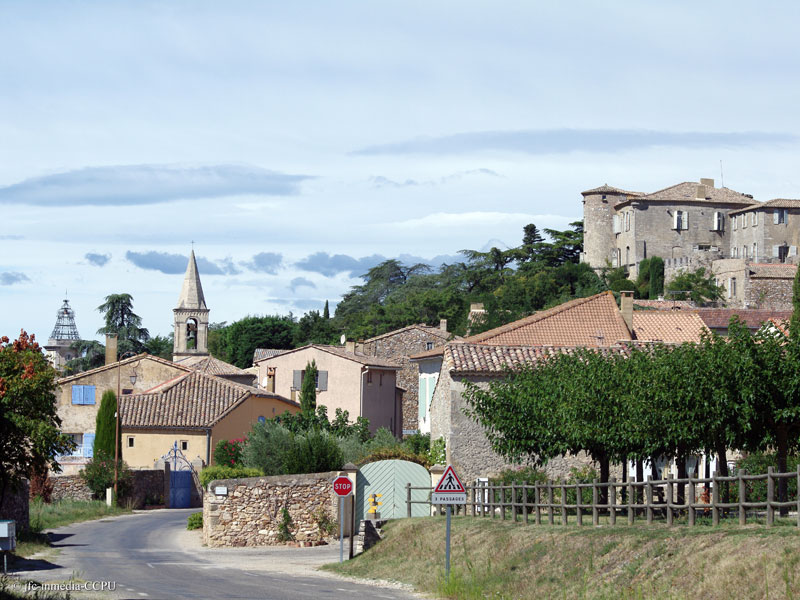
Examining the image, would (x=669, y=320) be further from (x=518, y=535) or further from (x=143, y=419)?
(x=518, y=535)

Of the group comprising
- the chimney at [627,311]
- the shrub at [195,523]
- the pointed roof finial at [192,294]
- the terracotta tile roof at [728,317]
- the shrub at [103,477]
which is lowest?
the shrub at [195,523]

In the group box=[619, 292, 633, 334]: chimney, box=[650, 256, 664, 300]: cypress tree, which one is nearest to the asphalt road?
box=[619, 292, 633, 334]: chimney

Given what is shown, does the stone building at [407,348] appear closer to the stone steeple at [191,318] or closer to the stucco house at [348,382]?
the stucco house at [348,382]

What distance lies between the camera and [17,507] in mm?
31688

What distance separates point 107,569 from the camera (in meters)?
25.1

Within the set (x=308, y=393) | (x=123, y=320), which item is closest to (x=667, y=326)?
(x=308, y=393)

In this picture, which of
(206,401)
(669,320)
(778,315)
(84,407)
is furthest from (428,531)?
(778,315)

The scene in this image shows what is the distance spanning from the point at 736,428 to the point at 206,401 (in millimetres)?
36847

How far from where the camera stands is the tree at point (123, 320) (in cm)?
11212

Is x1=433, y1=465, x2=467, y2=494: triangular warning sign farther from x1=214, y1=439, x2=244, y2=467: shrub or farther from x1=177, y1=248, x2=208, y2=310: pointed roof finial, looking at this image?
x1=177, y1=248, x2=208, y2=310: pointed roof finial

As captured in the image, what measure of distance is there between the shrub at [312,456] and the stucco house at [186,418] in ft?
58.3

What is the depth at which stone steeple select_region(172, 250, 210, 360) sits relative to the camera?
291 ft

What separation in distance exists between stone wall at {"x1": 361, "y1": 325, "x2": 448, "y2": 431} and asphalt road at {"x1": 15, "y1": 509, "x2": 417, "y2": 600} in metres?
34.4

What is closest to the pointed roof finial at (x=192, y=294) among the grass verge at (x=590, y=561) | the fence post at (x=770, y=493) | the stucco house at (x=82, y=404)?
the stucco house at (x=82, y=404)
